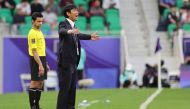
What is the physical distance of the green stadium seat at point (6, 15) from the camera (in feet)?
84.8

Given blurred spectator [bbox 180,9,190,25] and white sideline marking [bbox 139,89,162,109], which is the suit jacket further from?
blurred spectator [bbox 180,9,190,25]

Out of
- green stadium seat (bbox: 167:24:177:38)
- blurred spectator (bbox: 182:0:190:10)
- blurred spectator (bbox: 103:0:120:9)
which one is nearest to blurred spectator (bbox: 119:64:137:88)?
green stadium seat (bbox: 167:24:177:38)

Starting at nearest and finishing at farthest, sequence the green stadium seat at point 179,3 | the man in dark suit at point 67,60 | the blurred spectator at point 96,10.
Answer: the man in dark suit at point 67,60 < the blurred spectator at point 96,10 < the green stadium seat at point 179,3

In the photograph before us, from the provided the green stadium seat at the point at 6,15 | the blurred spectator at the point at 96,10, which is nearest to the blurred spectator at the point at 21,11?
the green stadium seat at the point at 6,15

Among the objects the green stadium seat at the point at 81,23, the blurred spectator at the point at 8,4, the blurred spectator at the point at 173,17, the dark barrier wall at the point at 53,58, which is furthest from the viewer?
the blurred spectator at the point at 8,4

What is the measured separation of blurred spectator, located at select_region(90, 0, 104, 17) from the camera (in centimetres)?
2655

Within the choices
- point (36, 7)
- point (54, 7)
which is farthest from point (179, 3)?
point (36, 7)

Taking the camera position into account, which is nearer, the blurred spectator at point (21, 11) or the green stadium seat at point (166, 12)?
the blurred spectator at point (21, 11)

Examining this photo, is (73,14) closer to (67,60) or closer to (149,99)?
(67,60)

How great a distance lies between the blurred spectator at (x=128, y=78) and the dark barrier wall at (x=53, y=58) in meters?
0.86

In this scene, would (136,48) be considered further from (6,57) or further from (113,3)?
(6,57)

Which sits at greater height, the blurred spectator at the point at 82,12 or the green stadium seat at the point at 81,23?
the blurred spectator at the point at 82,12

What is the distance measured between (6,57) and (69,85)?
Result: 1288 cm

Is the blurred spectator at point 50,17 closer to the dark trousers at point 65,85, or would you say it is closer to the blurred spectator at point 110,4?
the blurred spectator at point 110,4
